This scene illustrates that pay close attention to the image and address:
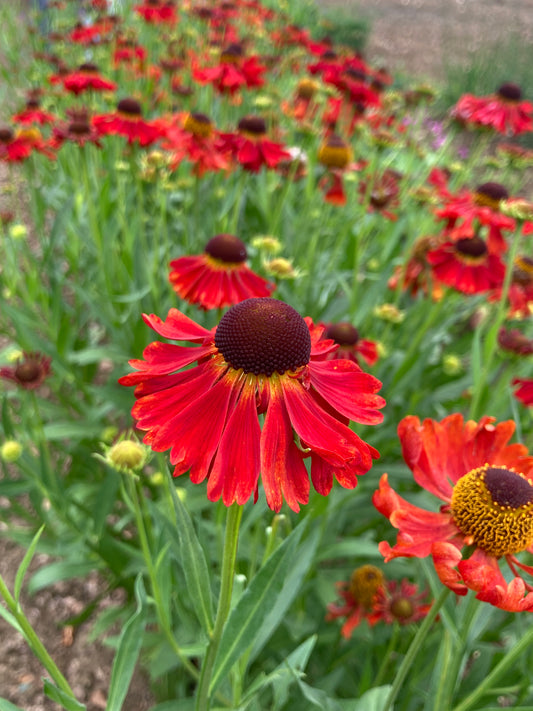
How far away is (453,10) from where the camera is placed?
960 cm

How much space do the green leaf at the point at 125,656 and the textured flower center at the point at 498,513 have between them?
15.2 inches

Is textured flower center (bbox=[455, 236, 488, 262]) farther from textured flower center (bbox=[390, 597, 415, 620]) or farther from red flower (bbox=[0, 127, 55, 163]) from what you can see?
red flower (bbox=[0, 127, 55, 163])

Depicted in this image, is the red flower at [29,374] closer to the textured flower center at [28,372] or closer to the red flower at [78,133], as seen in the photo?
the textured flower center at [28,372]

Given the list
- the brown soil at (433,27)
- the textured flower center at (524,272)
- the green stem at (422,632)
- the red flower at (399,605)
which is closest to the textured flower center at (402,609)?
the red flower at (399,605)

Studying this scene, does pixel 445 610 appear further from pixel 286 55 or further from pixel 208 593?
pixel 286 55

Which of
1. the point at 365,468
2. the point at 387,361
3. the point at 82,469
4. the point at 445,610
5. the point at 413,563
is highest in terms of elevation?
the point at 365,468

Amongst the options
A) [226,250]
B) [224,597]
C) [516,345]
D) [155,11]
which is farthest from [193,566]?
[155,11]

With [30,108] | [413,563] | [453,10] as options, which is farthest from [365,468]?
[453,10]

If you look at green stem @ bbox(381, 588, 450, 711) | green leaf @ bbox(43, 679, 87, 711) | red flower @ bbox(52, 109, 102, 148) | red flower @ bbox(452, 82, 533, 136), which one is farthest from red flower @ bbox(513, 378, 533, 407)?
red flower @ bbox(52, 109, 102, 148)

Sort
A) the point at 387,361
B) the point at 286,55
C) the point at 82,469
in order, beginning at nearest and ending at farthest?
the point at 387,361 < the point at 82,469 < the point at 286,55

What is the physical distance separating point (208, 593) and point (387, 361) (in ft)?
2.91

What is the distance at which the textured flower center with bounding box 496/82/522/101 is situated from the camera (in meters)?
1.68

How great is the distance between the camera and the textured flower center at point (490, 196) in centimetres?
137

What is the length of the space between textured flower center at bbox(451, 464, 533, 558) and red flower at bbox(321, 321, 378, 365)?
1.70ft
